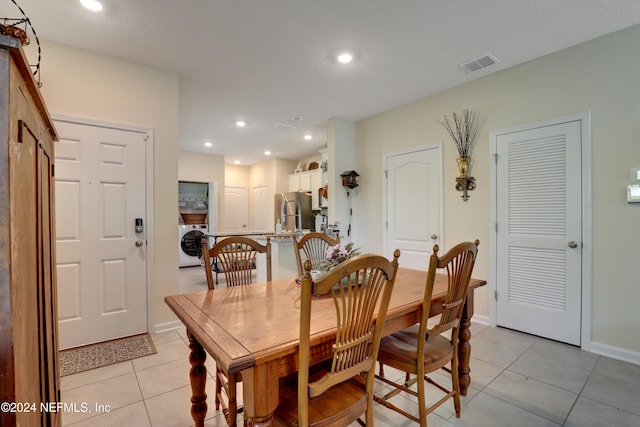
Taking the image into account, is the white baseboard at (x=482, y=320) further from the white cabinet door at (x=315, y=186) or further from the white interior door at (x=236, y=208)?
the white interior door at (x=236, y=208)

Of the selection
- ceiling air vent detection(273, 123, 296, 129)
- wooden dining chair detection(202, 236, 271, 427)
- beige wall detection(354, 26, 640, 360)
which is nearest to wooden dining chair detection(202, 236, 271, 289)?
wooden dining chair detection(202, 236, 271, 427)

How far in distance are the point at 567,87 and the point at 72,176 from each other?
451 cm

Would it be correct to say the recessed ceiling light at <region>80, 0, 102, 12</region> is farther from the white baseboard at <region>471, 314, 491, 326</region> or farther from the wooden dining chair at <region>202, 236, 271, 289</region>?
the white baseboard at <region>471, 314, 491, 326</region>

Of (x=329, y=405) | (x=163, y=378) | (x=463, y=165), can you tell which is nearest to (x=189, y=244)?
(x=163, y=378)

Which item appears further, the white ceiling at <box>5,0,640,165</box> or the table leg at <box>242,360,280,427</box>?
the white ceiling at <box>5,0,640,165</box>

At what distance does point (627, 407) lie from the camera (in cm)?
182

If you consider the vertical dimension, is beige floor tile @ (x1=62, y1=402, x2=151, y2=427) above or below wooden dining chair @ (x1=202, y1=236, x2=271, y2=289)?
below

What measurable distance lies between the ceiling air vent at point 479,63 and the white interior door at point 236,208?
6363 millimetres

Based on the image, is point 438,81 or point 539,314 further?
point 438,81

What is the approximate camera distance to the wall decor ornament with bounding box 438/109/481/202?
10.8 feet

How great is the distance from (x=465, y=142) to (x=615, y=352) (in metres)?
2.30

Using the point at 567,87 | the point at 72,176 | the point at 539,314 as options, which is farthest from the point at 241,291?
the point at 567,87

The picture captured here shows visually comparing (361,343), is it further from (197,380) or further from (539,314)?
(539,314)

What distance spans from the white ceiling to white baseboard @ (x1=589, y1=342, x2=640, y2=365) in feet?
8.55
